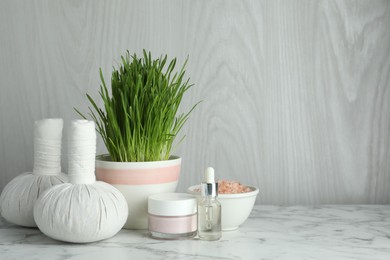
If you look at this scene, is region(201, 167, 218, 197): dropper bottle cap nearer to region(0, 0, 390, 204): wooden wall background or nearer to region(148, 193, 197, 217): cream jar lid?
region(148, 193, 197, 217): cream jar lid

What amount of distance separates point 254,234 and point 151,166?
0.80 ft

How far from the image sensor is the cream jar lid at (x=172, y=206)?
1107 millimetres

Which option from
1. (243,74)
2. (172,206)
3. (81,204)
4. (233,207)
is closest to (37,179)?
(81,204)

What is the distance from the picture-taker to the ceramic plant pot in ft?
3.87

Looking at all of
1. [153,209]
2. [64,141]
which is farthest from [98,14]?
[153,209]

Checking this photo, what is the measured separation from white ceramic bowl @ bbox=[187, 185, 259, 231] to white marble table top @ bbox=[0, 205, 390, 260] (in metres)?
0.02

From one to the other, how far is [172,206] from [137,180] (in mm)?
110

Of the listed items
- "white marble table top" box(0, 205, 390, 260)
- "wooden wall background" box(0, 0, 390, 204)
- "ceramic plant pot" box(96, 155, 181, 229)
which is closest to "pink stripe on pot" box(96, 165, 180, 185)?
"ceramic plant pot" box(96, 155, 181, 229)

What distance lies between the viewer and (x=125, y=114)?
45.9 inches

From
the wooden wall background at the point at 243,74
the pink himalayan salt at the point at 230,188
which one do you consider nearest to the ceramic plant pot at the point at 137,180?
the pink himalayan salt at the point at 230,188

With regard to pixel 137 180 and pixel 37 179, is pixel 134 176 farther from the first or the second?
pixel 37 179

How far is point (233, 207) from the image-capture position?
1163 millimetres

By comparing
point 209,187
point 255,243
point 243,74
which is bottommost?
point 255,243

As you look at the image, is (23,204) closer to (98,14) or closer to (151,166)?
(151,166)
